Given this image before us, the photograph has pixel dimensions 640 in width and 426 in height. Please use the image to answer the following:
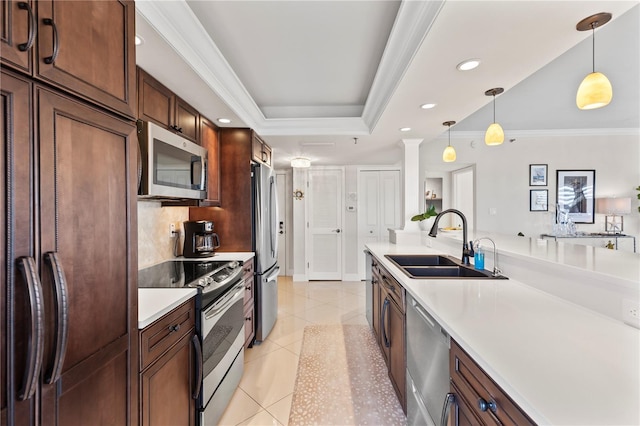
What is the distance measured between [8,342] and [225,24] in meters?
1.80

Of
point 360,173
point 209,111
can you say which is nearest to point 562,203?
point 360,173

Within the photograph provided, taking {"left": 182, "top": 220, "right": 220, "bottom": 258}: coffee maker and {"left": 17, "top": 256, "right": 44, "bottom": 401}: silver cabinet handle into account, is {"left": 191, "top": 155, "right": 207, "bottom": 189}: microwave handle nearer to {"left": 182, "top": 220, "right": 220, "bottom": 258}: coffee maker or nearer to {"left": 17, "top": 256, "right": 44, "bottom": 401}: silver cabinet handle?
{"left": 182, "top": 220, "right": 220, "bottom": 258}: coffee maker

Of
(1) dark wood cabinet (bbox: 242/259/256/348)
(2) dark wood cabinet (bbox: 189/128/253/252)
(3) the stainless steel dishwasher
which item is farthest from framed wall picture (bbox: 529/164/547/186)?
(1) dark wood cabinet (bbox: 242/259/256/348)

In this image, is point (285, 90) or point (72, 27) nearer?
point (72, 27)

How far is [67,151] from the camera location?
832 millimetres

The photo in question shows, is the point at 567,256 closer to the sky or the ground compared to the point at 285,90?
closer to the ground

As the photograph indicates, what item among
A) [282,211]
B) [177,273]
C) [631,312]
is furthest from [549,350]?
[282,211]

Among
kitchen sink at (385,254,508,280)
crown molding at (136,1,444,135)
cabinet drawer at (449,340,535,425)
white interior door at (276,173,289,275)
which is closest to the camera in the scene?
cabinet drawer at (449,340,535,425)

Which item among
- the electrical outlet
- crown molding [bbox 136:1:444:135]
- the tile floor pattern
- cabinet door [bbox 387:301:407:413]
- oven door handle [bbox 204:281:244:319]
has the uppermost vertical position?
crown molding [bbox 136:1:444:135]

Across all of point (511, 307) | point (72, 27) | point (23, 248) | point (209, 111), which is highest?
point (209, 111)

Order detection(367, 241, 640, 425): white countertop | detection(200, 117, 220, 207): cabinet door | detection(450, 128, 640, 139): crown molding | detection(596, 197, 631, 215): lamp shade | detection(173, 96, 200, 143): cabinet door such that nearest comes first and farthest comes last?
detection(367, 241, 640, 425): white countertop, detection(173, 96, 200, 143): cabinet door, detection(200, 117, 220, 207): cabinet door, detection(596, 197, 631, 215): lamp shade, detection(450, 128, 640, 139): crown molding

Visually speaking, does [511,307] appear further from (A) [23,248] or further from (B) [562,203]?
(B) [562,203]

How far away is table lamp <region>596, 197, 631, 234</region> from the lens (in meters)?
4.45

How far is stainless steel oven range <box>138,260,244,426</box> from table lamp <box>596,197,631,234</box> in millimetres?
5909
